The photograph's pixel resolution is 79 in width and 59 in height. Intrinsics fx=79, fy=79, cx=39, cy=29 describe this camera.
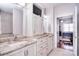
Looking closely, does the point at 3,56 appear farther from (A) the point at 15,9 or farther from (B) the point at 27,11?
(B) the point at 27,11

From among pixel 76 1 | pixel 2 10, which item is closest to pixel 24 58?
pixel 2 10

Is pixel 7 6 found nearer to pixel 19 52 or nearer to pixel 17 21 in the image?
pixel 17 21

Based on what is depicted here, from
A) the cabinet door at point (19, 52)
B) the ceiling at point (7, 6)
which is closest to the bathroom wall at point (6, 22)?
the ceiling at point (7, 6)

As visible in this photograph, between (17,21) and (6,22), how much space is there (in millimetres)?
225

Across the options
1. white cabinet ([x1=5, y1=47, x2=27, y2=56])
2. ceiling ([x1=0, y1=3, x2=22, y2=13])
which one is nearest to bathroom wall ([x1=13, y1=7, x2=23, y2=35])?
ceiling ([x1=0, y1=3, x2=22, y2=13])

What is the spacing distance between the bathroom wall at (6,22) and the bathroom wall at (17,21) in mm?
83

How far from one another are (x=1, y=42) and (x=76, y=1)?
137 cm

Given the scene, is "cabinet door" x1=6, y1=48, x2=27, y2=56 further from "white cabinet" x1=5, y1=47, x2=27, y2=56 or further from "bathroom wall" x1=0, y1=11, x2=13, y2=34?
"bathroom wall" x1=0, y1=11, x2=13, y2=34

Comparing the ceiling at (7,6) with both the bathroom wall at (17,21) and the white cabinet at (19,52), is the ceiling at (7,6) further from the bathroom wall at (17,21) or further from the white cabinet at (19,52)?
the white cabinet at (19,52)

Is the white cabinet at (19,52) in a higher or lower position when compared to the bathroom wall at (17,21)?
→ lower

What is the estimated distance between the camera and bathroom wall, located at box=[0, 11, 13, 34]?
118 cm

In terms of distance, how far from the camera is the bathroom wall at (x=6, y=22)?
1.18m

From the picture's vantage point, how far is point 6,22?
48.7 inches

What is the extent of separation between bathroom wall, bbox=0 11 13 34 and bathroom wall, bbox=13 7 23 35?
0.08m
